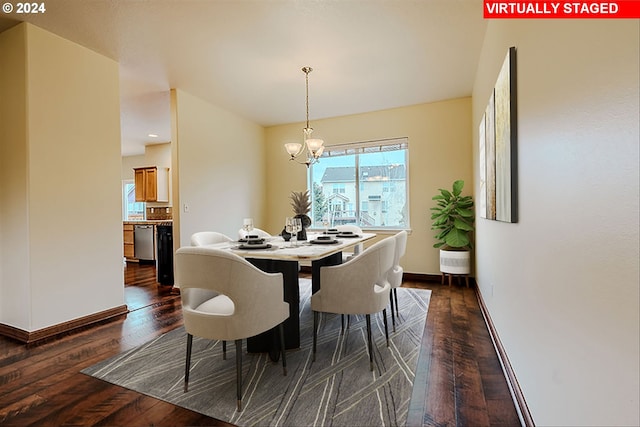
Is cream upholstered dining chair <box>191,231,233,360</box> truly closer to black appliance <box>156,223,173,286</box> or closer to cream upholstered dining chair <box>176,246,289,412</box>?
cream upholstered dining chair <box>176,246,289,412</box>

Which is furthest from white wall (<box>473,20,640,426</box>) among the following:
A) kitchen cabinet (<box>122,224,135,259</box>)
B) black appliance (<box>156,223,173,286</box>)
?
kitchen cabinet (<box>122,224,135,259</box>)

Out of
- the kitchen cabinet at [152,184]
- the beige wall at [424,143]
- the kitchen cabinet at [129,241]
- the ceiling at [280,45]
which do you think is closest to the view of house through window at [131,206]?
the kitchen cabinet at [152,184]

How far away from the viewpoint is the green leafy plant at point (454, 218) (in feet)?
13.2

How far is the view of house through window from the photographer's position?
310 inches

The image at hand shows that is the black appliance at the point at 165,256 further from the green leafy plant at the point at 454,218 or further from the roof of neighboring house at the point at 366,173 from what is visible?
the green leafy plant at the point at 454,218

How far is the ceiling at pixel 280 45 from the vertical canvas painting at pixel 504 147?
92 cm

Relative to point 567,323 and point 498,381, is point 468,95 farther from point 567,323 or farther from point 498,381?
point 567,323

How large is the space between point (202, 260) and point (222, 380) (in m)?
0.86

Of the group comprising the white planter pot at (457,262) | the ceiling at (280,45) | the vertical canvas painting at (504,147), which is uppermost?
the ceiling at (280,45)

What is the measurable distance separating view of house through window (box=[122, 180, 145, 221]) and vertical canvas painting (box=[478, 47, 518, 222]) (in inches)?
317

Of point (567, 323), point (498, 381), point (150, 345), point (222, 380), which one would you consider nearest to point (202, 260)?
point (222, 380)

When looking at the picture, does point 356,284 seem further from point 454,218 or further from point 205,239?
point 454,218

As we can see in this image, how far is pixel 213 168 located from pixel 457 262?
3736 millimetres

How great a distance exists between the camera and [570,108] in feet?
3.29
